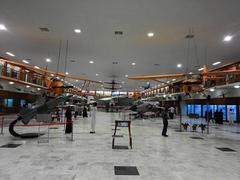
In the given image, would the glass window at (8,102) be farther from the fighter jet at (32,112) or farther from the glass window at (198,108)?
the glass window at (198,108)

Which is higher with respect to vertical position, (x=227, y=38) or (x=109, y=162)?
(x=227, y=38)

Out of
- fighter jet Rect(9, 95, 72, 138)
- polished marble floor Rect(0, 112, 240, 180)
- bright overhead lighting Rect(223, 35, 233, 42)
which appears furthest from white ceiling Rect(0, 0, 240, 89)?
polished marble floor Rect(0, 112, 240, 180)

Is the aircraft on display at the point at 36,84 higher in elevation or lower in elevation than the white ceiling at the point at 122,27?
lower

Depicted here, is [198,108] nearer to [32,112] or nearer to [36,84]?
[36,84]

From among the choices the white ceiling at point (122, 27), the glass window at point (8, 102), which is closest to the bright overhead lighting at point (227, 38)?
the white ceiling at point (122, 27)

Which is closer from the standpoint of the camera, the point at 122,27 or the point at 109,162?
the point at 109,162

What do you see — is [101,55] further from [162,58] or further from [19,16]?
[19,16]

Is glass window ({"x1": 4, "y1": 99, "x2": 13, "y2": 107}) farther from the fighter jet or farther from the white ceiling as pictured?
the fighter jet

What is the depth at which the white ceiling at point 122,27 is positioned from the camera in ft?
20.3

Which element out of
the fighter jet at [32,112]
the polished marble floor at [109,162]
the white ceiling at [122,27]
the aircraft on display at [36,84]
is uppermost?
the white ceiling at [122,27]

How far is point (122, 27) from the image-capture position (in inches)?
312

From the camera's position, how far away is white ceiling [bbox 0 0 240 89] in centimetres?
617

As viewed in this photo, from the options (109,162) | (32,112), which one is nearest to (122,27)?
(109,162)

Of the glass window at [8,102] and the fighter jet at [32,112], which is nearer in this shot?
the fighter jet at [32,112]
